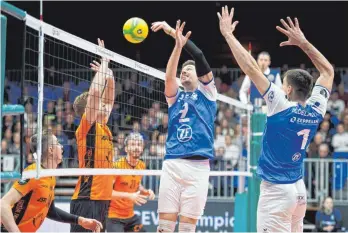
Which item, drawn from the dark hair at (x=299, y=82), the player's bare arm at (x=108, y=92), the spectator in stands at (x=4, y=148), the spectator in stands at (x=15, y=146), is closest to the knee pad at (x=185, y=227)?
the dark hair at (x=299, y=82)

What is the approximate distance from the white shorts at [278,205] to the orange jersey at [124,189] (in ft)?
14.0

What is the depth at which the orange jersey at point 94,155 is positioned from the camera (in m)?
8.07

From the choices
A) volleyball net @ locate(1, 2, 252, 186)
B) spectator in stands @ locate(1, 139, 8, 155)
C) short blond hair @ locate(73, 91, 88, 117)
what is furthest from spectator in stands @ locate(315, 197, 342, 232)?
short blond hair @ locate(73, 91, 88, 117)

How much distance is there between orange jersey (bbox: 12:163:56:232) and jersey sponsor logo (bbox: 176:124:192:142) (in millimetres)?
1431

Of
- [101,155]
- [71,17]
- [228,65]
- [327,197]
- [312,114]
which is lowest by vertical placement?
[327,197]

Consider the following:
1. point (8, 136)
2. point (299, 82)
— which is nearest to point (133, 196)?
point (299, 82)

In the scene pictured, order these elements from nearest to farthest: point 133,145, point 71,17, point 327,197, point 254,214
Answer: point 133,145, point 254,214, point 327,197, point 71,17

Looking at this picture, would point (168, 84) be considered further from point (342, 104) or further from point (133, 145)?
point (342, 104)

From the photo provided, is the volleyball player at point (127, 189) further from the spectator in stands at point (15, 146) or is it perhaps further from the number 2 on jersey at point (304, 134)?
the spectator in stands at point (15, 146)

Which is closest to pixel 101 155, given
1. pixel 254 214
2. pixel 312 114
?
pixel 312 114

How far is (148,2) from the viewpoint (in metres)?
22.8

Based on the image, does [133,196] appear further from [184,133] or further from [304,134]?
[304,134]

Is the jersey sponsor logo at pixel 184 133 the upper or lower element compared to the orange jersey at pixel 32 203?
upper

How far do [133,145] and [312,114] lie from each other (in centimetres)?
449
